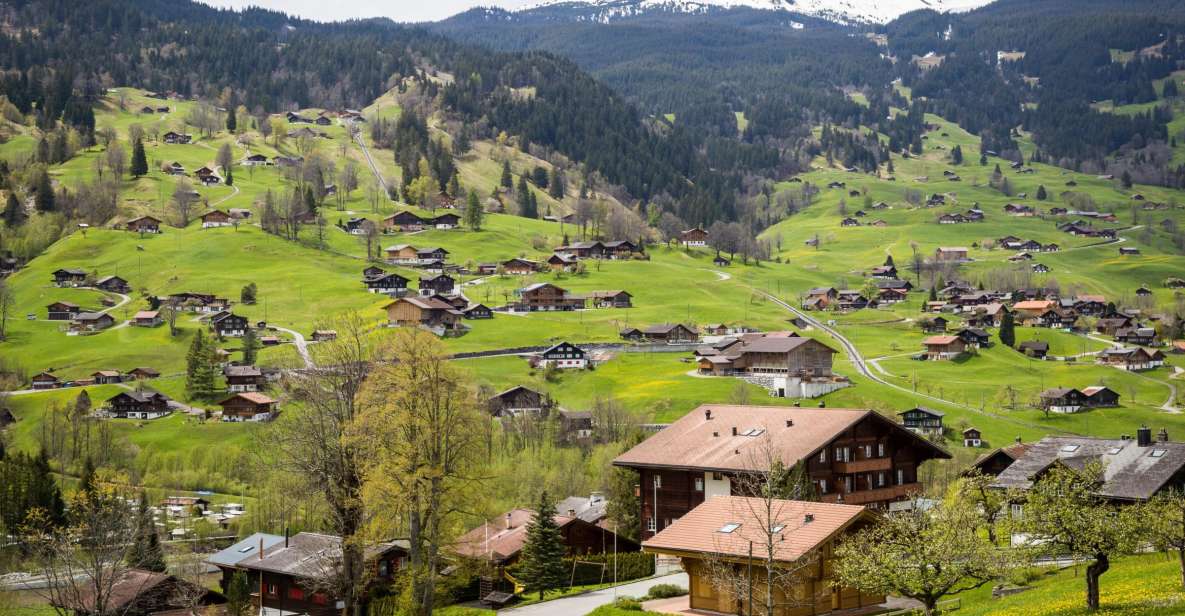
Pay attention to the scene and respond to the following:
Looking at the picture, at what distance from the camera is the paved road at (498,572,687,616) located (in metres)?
53.4

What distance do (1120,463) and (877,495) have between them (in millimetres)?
12113

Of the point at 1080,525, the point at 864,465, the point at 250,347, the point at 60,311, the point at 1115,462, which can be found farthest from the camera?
the point at 60,311

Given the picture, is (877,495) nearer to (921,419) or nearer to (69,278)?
(921,419)

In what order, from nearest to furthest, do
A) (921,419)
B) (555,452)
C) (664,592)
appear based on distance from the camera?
1. (664,592)
2. (555,452)
3. (921,419)

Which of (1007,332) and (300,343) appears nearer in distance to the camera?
(300,343)

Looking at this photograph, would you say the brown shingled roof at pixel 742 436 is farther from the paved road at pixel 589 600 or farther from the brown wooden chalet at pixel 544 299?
the brown wooden chalet at pixel 544 299

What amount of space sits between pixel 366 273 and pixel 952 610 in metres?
160

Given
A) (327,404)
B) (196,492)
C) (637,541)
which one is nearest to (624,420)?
(196,492)

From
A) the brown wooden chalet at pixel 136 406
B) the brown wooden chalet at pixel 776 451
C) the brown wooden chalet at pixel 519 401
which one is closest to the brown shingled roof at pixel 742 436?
the brown wooden chalet at pixel 776 451

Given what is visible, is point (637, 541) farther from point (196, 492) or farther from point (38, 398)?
point (38, 398)

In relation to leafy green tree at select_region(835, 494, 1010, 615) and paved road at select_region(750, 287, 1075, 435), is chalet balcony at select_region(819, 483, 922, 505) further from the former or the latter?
paved road at select_region(750, 287, 1075, 435)

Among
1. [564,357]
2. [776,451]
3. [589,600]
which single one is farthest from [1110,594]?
[564,357]

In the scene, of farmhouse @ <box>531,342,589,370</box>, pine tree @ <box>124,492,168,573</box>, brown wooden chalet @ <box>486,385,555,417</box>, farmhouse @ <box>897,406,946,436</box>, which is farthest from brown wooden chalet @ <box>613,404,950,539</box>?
farmhouse @ <box>531,342,589,370</box>

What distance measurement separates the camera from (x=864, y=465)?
209 feet
